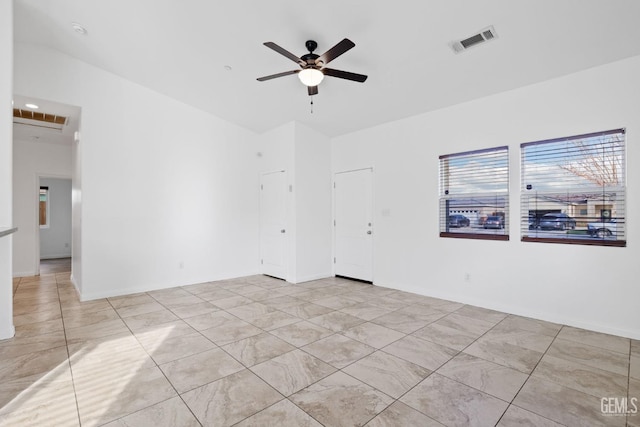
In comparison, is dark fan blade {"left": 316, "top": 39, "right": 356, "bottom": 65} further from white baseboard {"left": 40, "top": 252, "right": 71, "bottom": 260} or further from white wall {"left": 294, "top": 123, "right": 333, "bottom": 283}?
white baseboard {"left": 40, "top": 252, "right": 71, "bottom": 260}

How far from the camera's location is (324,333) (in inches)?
126

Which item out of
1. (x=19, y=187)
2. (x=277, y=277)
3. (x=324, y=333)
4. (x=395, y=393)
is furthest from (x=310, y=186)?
(x=19, y=187)

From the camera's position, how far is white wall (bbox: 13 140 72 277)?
6.07 meters

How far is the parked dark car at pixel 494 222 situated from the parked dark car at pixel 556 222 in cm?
42

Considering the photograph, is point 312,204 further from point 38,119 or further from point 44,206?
point 44,206

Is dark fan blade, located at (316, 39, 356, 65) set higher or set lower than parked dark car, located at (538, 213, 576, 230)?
higher

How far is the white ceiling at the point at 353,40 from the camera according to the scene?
2775mm

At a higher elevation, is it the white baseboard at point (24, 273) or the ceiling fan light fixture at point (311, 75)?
the ceiling fan light fixture at point (311, 75)

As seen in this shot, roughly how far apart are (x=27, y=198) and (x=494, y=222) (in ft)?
28.3

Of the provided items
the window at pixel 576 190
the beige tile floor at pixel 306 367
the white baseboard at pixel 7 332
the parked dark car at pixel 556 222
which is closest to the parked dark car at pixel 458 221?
the window at pixel 576 190

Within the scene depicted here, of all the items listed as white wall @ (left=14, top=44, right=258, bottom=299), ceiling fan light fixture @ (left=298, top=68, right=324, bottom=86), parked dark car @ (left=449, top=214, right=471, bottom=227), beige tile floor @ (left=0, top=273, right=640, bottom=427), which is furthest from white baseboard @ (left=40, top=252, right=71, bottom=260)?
parked dark car @ (left=449, top=214, right=471, bottom=227)

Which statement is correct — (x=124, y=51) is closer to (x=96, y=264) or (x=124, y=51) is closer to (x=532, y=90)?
(x=96, y=264)

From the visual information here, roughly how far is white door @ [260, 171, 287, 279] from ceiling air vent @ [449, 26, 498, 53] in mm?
3479

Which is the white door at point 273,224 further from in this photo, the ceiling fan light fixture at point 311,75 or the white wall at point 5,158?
the white wall at point 5,158
